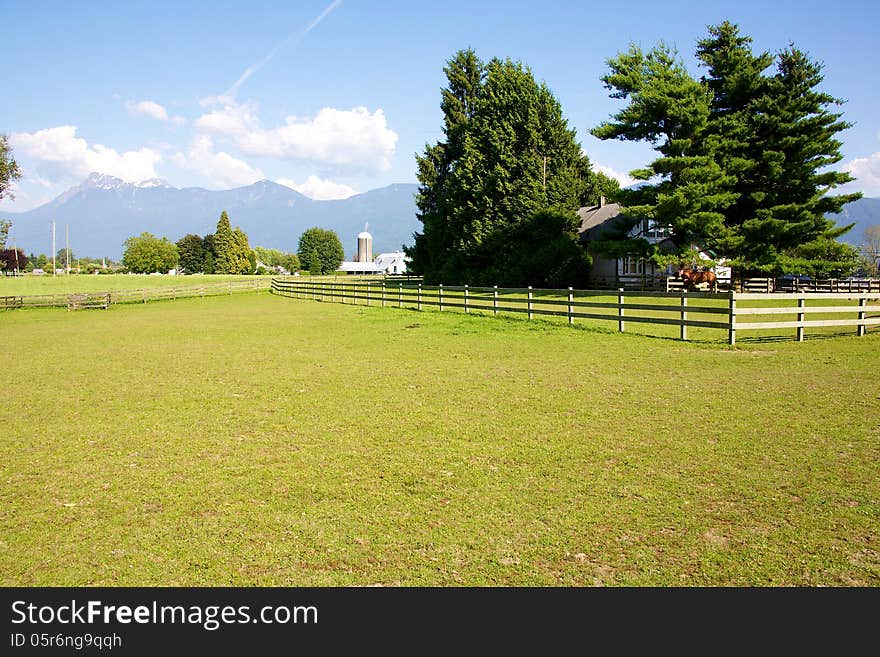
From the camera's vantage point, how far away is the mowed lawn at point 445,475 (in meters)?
3.80

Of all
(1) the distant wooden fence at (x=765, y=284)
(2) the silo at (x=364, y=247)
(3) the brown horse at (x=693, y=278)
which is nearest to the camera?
(3) the brown horse at (x=693, y=278)

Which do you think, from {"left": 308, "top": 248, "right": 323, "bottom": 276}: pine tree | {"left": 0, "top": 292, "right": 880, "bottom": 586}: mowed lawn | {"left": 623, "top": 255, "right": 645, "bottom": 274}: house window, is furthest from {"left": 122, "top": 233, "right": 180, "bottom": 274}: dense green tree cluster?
{"left": 0, "top": 292, "right": 880, "bottom": 586}: mowed lawn

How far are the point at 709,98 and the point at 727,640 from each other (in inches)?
1456

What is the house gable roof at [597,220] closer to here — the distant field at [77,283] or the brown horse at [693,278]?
the brown horse at [693,278]

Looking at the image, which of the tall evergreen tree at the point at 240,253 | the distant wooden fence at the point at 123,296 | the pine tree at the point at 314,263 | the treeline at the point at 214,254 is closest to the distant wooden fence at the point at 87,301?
the distant wooden fence at the point at 123,296

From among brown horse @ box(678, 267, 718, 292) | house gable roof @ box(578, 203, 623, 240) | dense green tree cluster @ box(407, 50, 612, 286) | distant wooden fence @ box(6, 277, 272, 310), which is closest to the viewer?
brown horse @ box(678, 267, 718, 292)

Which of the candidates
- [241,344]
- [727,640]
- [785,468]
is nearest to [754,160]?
[241,344]

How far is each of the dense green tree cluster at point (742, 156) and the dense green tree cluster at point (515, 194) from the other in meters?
6.60

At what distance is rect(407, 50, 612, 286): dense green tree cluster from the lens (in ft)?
136

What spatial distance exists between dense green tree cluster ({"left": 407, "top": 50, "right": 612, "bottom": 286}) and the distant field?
97.6ft

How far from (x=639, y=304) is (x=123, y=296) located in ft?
122

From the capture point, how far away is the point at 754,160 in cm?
3444

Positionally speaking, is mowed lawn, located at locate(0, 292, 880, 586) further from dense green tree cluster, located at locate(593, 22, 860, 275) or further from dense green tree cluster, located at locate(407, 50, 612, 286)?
dense green tree cluster, located at locate(407, 50, 612, 286)

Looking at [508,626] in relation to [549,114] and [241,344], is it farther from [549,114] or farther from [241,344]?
[549,114]
